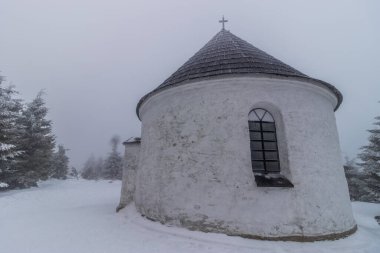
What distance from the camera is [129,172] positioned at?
12852 mm

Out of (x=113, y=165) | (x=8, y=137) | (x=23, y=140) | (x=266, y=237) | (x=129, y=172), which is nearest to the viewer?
(x=266, y=237)

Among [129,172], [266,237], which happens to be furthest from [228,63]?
[129,172]

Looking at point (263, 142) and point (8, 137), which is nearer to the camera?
point (263, 142)

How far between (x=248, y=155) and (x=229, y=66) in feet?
10.1

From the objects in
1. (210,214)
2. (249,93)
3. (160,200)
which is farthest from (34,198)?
(249,93)

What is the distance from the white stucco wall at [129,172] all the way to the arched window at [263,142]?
21.7 ft

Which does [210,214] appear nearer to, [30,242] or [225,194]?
[225,194]

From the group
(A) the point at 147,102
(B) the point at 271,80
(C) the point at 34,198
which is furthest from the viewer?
(C) the point at 34,198

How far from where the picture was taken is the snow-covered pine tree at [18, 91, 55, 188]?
850 inches

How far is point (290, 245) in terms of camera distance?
22.3 ft

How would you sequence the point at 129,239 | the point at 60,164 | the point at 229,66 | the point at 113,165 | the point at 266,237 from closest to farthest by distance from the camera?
the point at 266,237 < the point at 129,239 < the point at 229,66 < the point at 60,164 < the point at 113,165

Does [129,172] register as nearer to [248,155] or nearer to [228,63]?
[248,155]

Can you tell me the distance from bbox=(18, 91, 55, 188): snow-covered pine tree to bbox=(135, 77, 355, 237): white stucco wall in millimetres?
17337

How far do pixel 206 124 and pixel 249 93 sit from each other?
1.69m
